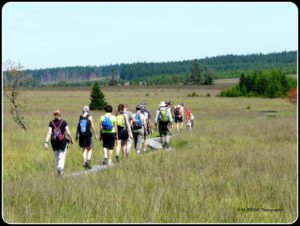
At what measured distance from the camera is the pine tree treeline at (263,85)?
319 feet

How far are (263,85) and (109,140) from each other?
87.1 metres

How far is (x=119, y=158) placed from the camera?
15.7 m

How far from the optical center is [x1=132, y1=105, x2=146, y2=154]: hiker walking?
54.6 ft

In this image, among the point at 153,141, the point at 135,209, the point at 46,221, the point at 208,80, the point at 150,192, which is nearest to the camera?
the point at 46,221

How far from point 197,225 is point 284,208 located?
1585 mm

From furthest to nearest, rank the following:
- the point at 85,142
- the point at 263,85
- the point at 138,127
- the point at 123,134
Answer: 1. the point at 263,85
2. the point at 138,127
3. the point at 123,134
4. the point at 85,142

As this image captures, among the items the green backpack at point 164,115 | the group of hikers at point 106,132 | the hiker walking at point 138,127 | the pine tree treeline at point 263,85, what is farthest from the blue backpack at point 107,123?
the pine tree treeline at point 263,85

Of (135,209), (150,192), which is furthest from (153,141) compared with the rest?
(135,209)

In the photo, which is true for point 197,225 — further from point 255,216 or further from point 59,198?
point 59,198

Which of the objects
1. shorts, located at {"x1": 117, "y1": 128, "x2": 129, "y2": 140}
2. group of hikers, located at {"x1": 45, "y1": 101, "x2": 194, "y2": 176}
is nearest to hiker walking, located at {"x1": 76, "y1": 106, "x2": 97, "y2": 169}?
group of hikers, located at {"x1": 45, "y1": 101, "x2": 194, "y2": 176}

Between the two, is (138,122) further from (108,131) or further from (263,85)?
(263,85)

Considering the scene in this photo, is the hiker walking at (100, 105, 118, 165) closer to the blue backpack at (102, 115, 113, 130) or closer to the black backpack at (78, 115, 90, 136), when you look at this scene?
the blue backpack at (102, 115, 113, 130)

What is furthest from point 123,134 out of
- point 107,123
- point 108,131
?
point 107,123

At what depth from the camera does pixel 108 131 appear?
14227 millimetres
